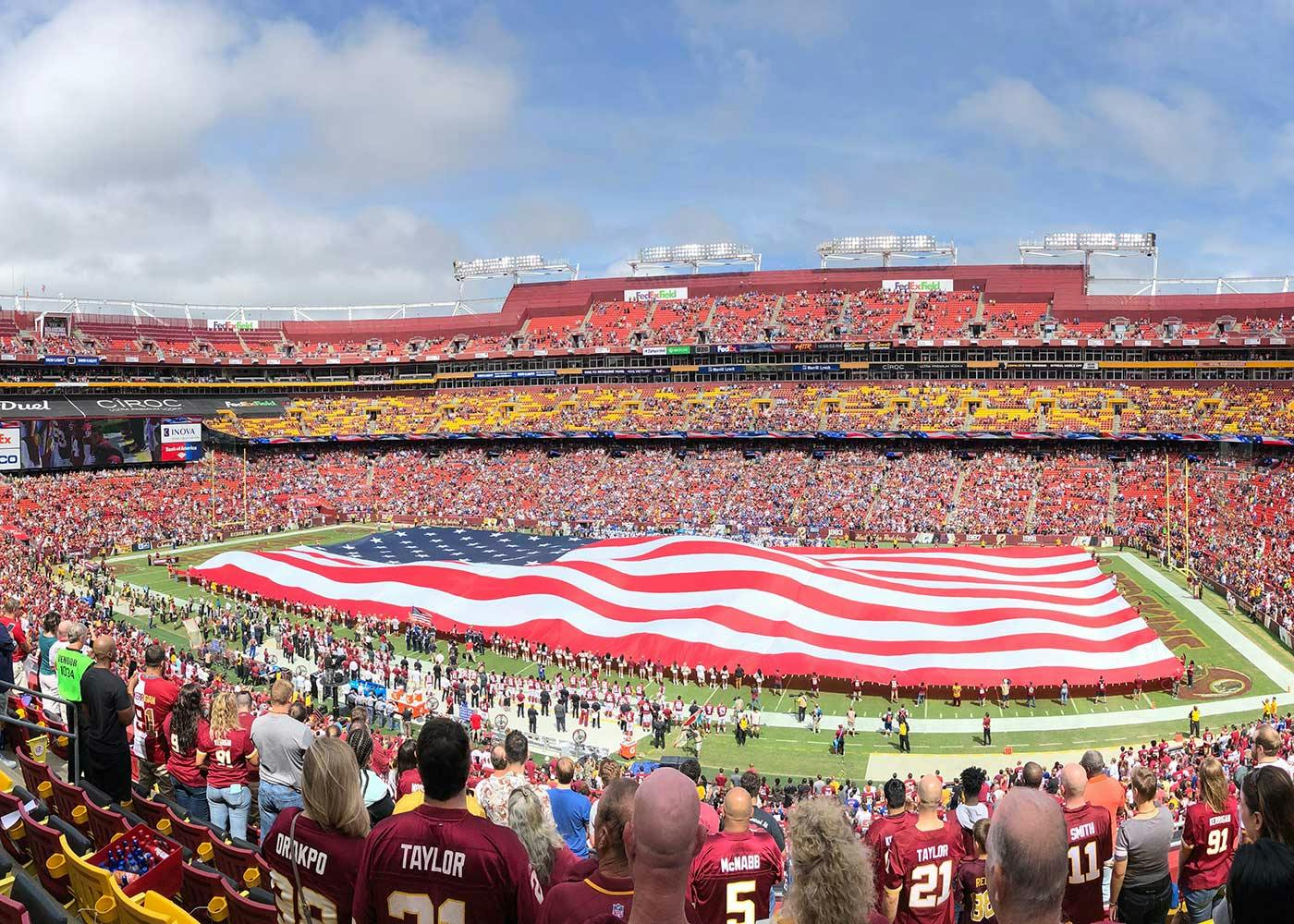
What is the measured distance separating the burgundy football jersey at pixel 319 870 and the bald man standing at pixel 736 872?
1.58 m

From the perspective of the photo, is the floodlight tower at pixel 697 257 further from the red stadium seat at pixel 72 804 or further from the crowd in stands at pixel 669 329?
the red stadium seat at pixel 72 804

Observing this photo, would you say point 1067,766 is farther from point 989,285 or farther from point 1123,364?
point 989,285

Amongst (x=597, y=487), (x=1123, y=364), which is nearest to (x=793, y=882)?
(x=597, y=487)

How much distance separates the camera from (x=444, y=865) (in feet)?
11.0

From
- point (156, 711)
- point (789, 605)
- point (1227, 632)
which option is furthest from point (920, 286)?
point (156, 711)

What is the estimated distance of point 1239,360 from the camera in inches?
2184

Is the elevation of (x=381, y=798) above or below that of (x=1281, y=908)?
below

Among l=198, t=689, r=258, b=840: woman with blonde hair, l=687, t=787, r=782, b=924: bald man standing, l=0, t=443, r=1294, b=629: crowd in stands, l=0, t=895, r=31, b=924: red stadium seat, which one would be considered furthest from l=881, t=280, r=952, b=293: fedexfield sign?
l=0, t=895, r=31, b=924: red stadium seat

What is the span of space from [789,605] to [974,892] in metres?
20.2

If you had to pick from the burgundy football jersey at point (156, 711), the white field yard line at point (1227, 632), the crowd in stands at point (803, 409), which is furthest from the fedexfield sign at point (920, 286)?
the burgundy football jersey at point (156, 711)

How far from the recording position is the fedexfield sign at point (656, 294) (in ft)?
240

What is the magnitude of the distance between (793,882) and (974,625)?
73.4 ft

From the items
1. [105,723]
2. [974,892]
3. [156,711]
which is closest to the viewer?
[974,892]

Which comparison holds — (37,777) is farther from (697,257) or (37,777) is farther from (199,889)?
(697,257)
